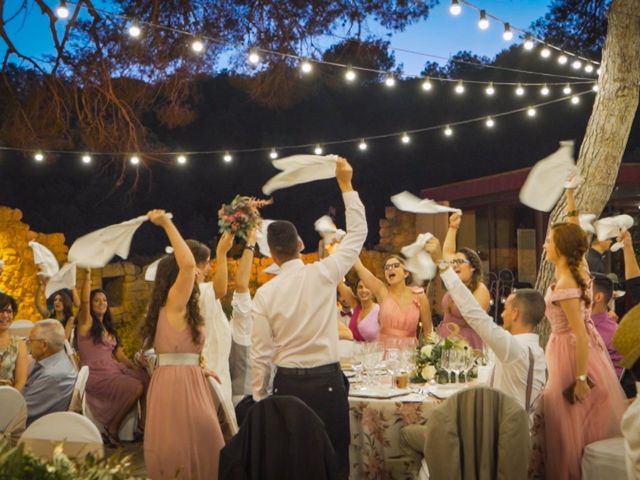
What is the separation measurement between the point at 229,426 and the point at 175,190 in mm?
13729

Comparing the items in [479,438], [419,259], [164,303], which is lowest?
[479,438]

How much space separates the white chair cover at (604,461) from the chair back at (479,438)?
84cm

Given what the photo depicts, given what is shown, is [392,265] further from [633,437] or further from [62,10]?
[62,10]

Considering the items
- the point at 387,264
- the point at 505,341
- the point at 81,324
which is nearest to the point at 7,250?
the point at 81,324

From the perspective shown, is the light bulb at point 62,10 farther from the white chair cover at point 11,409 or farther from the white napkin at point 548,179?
the white napkin at point 548,179

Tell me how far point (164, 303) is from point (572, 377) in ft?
6.53

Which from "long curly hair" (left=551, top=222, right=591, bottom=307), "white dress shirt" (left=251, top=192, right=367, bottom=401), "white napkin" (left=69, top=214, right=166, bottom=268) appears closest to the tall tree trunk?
"long curly hair" (left=551, top=222, right=591, bottom=307)

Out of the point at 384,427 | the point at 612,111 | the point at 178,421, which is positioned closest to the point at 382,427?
the point at 384,427

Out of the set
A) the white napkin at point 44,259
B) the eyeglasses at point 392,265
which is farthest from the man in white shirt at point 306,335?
the white napkin at point 44,259

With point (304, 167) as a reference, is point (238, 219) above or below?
below

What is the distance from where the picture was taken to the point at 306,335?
320 centimetres

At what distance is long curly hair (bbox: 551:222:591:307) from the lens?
355cm

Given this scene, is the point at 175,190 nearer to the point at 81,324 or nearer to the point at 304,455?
the point at 81,324

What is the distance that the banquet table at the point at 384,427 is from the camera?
11.8ft
